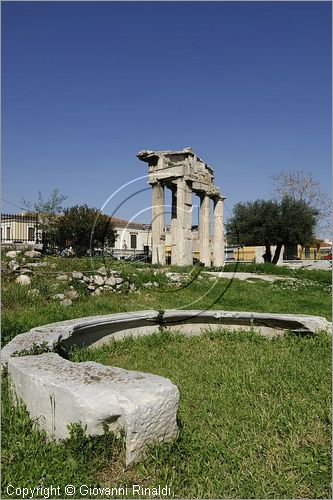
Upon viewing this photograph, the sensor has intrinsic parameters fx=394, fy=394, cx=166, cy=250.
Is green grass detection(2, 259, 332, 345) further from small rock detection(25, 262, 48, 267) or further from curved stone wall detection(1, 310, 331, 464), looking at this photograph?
curved stone wall detection(1, 310, 331, 464)

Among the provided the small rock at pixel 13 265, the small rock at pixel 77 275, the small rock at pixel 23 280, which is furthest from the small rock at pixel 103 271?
the small rock at pixel 13 265

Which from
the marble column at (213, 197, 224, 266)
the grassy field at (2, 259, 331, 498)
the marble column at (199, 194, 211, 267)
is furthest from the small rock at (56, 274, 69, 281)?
the marble column at (213, 197, 224, 266)

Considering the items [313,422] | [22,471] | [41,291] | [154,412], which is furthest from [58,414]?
[41,291]

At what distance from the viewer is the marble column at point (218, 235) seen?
23797 mm

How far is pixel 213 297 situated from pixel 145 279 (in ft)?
6.42

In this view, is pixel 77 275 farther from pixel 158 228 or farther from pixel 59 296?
pixel 158 228

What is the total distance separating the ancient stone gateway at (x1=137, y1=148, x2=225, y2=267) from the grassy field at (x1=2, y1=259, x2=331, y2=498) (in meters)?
14.0

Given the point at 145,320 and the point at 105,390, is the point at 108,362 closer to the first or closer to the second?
the point at 145,320

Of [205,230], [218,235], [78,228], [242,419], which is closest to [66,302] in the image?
[242,419]

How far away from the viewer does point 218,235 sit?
2414 cm

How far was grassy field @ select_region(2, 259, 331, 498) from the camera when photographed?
230 centimetres

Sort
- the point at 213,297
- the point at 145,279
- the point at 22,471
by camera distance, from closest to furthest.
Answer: the point at 22,471, the point at 213,297, the point at 145,279

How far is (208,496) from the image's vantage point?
2.21m

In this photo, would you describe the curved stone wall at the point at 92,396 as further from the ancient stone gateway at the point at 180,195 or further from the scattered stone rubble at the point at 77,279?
the ancient stone gateway at the point at 180,195
